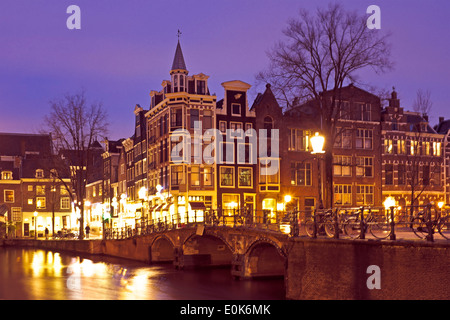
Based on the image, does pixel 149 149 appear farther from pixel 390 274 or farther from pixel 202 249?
pixel 390 274

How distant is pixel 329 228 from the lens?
910 inches

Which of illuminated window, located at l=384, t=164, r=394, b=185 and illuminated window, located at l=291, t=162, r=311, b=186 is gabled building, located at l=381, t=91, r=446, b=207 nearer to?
illuminated window, located at l=384, t=164, r=394, b=185

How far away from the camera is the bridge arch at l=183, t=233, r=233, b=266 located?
39.2 meters

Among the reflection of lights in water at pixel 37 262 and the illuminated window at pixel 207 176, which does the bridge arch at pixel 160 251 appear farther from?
the reflection of lights in water at pixel 37 262

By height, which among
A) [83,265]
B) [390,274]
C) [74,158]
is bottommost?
[83,265]

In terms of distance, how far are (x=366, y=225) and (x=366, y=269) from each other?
1.52 metres

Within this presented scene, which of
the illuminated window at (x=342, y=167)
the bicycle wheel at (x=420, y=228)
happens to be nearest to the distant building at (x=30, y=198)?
the illuminated window at (x=342, y=167)

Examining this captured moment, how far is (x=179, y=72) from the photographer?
50.8 meters

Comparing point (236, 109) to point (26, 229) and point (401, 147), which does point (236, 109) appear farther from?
point (26, 229)

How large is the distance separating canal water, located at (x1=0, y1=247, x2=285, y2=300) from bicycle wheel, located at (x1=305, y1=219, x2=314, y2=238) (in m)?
3.80

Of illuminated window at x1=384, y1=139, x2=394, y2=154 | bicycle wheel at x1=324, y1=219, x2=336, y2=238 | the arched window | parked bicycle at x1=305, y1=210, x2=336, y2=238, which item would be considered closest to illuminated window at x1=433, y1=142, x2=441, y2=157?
illuminated window at x1=384, y1=139, x2=394, y2=154
